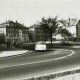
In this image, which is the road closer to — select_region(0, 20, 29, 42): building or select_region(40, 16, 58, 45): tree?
select_region(40, 16, 58, 45): tree

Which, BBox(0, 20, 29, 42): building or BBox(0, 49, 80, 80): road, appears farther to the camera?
BBox(0, 20, 29, 42): building

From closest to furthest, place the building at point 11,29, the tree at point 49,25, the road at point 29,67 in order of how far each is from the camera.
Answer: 1. the road at point 29,67
2. the tree at point 49,25
3. the building at point 11,29

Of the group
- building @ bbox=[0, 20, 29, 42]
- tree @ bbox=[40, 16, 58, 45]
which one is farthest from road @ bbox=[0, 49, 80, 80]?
building @ bbox=[0, 20, 29, 42]

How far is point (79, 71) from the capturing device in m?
7.85

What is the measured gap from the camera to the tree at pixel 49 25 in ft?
213

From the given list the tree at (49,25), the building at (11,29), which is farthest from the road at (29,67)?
the building at (11,29)

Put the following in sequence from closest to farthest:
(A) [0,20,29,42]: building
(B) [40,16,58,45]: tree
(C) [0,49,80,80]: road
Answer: (C) [0,49,80,80]: road, (B) [40,16,58,45]: tree, (A) [0,20,29,42]: building

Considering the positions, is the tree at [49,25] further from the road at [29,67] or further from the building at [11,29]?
the building at [11,29]

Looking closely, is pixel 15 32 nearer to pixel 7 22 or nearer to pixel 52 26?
pixel 7 22

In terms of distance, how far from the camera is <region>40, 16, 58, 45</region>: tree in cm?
6494

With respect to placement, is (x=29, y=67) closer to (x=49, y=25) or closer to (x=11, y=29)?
(x=49, y=25)

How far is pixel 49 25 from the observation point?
6512 centimetres

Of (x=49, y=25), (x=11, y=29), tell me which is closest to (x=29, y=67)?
(x=49, y=25)

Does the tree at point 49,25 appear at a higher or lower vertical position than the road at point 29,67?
higher
